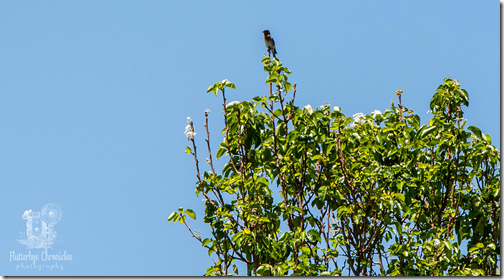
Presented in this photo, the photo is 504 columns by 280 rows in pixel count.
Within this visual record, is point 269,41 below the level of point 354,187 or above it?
above

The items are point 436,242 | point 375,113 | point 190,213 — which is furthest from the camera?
point 375,113

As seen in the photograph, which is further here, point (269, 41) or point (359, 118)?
point (269, 41)

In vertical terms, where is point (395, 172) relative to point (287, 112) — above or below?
below

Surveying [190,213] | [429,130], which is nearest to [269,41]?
[429,130]

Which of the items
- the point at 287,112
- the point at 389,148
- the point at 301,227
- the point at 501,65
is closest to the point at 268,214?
A: the point at 301,227

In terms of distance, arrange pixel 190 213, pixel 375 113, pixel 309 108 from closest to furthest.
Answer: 1. pixel 190 213
2. pixel 309 108
3. pixel 375 113

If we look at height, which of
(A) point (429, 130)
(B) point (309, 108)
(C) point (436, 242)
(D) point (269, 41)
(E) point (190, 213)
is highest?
(D) point (269, 41)

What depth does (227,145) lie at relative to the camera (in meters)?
5.38

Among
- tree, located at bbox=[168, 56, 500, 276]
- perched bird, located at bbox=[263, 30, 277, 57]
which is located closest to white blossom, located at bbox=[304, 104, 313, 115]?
tree, located at bbox=[168, 56, 500, 276]

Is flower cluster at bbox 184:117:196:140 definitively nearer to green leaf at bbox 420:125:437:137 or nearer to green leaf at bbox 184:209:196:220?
green leaf at bbox 184:209:196:220

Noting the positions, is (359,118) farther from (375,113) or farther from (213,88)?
(213,88)

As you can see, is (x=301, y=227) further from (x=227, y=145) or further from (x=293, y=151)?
(x=227, y=145)

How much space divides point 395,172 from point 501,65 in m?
1.43

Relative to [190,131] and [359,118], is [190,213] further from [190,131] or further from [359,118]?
[359,118]
